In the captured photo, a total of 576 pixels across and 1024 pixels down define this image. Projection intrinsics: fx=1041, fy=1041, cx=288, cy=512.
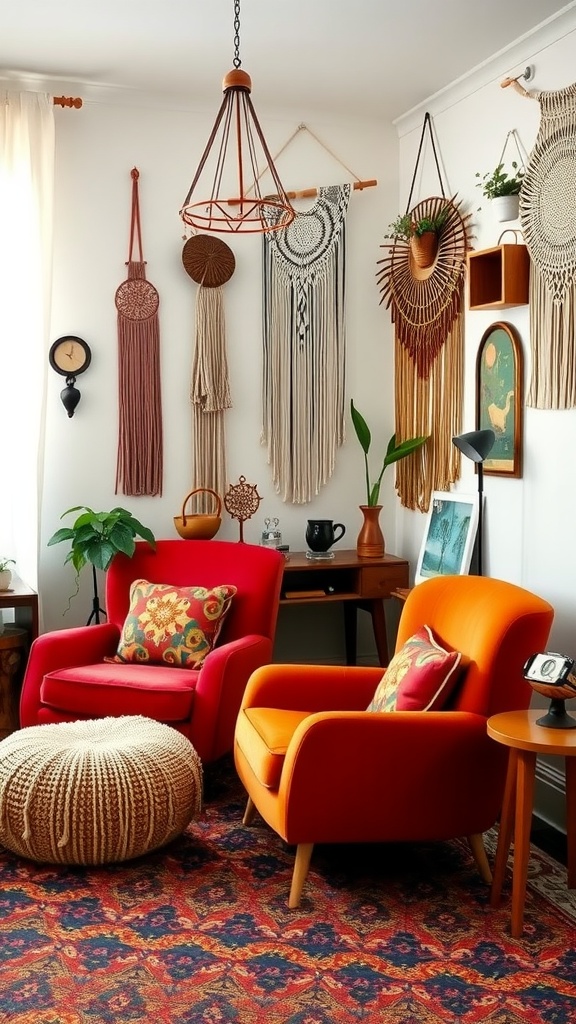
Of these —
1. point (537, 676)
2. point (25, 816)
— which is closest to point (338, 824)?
point (537, 676)

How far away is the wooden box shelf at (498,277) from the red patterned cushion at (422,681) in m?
1.35

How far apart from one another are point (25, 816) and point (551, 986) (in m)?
1.46

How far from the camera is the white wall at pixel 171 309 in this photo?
4445mm

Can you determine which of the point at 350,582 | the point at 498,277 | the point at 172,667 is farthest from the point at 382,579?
the point at 498,277

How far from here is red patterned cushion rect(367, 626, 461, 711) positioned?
2.93 m

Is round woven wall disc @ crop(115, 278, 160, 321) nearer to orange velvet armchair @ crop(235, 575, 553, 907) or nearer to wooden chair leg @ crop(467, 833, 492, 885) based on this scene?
orange velvet armchair @ crop(235, 575, 553, 907)

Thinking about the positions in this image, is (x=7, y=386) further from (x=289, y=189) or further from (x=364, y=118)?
(x=364, y=118)

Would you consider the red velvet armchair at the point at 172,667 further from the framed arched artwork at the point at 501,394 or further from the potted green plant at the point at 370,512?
the framed arched artwork at the point at 501,394

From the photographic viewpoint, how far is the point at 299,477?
479cm

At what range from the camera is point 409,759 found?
277 centimetres

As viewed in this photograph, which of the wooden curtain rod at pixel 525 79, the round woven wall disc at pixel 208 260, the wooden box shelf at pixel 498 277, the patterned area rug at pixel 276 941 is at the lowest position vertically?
the patterned area rug at pixel 276 941

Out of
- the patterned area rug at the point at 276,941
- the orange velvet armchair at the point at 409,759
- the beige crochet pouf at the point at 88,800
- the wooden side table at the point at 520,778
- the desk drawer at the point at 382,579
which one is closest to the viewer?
the patterned area rug at the point at 276,941

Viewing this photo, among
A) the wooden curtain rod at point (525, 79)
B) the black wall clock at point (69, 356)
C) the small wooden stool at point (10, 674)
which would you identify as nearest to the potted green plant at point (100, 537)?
the small wooden stool at point (10, 674)

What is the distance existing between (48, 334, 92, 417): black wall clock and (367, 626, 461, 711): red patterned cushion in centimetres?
204
